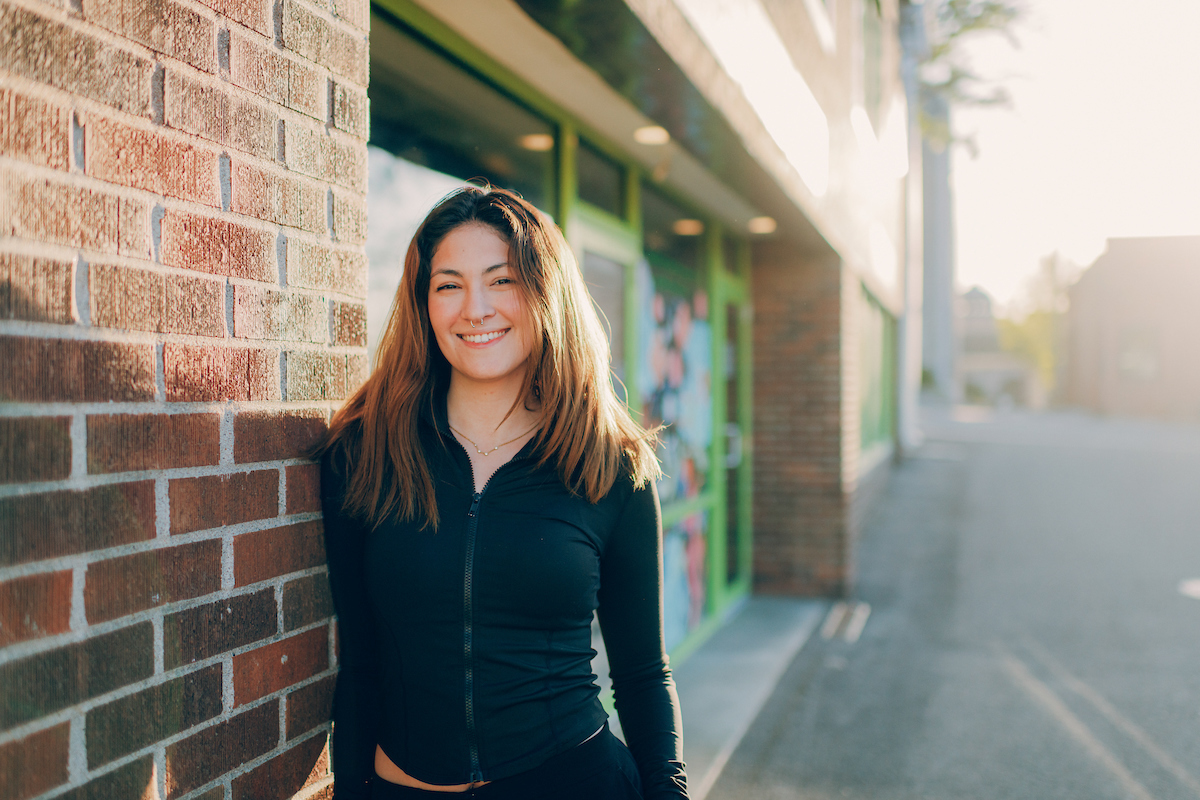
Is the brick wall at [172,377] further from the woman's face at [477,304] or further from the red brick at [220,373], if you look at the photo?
the woman's face at [477,304]

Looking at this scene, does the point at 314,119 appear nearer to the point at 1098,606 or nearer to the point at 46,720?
the point at 46,720

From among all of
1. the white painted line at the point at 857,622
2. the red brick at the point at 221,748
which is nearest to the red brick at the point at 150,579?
the red brick at the point at 221,748

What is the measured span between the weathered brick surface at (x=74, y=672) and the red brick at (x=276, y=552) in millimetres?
201

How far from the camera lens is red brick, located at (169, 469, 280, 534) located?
4.03ft

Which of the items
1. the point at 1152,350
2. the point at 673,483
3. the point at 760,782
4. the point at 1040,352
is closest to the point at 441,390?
the point at 760,782

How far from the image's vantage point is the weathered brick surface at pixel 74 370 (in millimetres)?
978

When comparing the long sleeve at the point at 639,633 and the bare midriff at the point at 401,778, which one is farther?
the long sleeve at the point at 639,633

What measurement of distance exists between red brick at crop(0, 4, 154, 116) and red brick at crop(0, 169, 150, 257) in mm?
123

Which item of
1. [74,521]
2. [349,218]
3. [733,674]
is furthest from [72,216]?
[733,674]

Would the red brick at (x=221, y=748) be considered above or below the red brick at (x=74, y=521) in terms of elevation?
below

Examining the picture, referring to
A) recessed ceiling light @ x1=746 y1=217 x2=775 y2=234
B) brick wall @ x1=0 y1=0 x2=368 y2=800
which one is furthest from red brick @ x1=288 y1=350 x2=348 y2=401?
recessed ceiling light @ x1=746 y1=217 x2=775 y2=234

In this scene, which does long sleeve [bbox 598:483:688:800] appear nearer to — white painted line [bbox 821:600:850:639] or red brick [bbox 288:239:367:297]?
red brick [bbox 288:239:367:297]

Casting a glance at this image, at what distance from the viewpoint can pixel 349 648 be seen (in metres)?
1.60

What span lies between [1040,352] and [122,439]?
57.2 m
